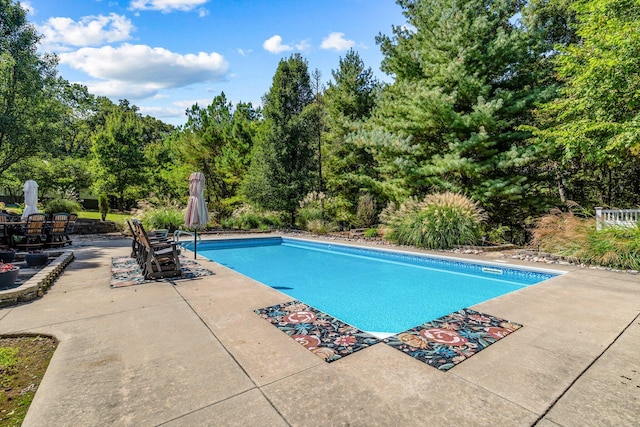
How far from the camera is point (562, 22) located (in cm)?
1397

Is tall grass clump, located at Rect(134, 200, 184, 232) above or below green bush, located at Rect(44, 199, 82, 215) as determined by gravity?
below

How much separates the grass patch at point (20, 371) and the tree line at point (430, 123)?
32.4 ft

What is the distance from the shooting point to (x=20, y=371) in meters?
2.33

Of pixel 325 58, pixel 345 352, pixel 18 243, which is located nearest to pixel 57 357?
pixel 345 352

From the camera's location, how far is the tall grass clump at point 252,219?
1381 cm

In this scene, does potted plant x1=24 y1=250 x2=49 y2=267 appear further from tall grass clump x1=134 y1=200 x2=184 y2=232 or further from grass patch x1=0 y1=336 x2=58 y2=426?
tall grass clump x1=134 y1=200 x2=184 y2=232

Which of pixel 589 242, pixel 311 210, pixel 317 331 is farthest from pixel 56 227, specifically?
pixel 589 242

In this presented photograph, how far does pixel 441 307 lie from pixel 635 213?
6868 mm

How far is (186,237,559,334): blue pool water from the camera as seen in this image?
460 centimetres

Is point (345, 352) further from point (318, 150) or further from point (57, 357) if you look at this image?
point (318, 150)

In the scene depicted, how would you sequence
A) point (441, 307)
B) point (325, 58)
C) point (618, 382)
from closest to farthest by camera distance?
point (618, 382)
point (441, 307)
point (325, 58)

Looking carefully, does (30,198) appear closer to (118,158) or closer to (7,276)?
(7,276)

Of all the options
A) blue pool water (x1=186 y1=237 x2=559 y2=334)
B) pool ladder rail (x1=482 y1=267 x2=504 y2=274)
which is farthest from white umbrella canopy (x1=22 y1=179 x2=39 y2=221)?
pool ladder rail (x1=482 y1=267 x2=504 y2=274)

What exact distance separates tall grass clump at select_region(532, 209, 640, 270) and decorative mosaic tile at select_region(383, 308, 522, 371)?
4310mm
